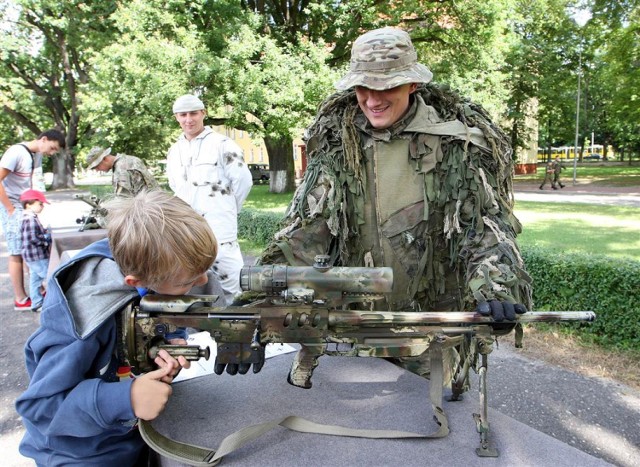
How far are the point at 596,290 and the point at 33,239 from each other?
19.3 ft

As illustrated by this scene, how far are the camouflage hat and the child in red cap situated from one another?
14.8 feet

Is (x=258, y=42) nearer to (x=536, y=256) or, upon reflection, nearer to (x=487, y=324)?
(x=536, y=256)

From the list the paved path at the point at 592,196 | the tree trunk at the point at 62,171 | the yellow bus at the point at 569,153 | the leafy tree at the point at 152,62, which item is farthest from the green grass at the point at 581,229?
the yellow bus at the point at 569,153

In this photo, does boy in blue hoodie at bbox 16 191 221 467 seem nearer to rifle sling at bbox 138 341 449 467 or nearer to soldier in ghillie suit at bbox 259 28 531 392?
rifle sling at bbox 138 341 449 467

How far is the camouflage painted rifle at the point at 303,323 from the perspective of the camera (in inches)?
62.5

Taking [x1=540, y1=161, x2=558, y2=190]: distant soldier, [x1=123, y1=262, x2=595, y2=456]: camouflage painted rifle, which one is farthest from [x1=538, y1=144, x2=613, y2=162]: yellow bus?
[x1=123, y1=262, x2=595, y2=456]: camouflage painted rifle

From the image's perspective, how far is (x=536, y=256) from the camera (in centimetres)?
502

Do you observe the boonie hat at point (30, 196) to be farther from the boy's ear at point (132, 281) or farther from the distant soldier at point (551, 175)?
the distant soldier at point (551, 175)

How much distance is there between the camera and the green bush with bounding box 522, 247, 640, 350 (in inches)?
165

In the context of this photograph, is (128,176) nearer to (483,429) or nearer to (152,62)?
(483,429)

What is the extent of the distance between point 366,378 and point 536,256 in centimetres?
355

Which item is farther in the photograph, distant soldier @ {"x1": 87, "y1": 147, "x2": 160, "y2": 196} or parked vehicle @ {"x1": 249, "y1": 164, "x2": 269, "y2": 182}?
parked vehicle @ {"x1": 249, "y1": 164, "x2": 269, "y2": 182}

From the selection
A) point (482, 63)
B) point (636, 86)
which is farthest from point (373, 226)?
point (636, 86)

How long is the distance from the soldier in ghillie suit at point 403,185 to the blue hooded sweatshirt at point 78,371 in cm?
74
